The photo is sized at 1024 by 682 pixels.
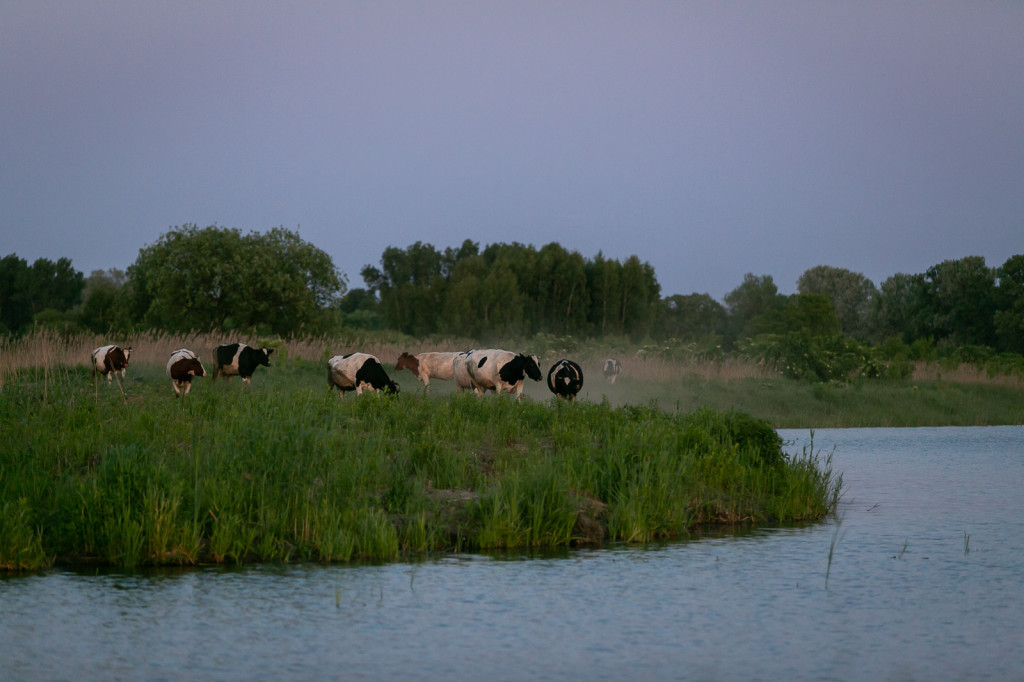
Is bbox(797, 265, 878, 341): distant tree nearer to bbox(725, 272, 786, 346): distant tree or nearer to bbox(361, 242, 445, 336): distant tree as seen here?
bbox(725, 272, 786, 346): distant tree

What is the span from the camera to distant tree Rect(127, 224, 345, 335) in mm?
53594

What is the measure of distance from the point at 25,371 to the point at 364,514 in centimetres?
1913

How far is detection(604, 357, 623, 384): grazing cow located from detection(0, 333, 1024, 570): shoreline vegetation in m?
19.8

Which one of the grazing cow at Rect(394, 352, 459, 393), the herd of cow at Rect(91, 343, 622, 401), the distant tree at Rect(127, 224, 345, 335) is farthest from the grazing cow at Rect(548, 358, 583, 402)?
the distant tree at Rect(127, 224, 345, 335)

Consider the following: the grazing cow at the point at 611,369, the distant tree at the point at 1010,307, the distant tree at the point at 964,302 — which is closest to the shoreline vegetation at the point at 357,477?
the grazing cow at the point at 611,369

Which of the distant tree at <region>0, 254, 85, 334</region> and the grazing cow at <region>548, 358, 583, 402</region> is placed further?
the distant tree at <region>0, 254, 85, 334</region>

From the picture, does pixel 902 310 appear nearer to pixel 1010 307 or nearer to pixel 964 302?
pixel 964 302

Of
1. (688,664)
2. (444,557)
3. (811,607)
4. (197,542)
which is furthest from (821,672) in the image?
(197,542)

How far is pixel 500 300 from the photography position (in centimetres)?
6850

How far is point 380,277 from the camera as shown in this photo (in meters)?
102

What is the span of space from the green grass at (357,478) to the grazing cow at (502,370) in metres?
7.50

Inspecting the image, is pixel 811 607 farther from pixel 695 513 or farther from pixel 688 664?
pixel 695 513

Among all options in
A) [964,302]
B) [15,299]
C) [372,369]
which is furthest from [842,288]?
[372,369]

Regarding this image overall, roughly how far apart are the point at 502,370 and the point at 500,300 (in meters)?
44.0
